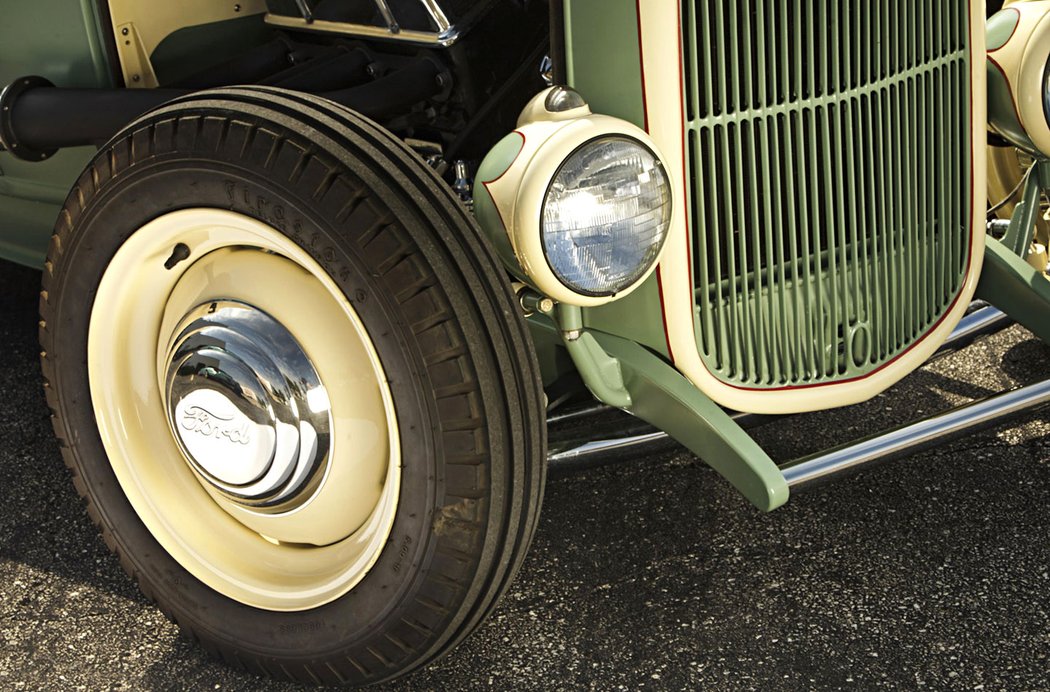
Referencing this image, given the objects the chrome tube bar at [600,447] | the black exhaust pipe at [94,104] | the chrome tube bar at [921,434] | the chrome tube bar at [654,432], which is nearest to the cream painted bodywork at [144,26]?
the black exhaust pipe at [94,104]

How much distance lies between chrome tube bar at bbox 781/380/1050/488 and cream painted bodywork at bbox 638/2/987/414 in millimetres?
110

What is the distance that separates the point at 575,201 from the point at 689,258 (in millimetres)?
254

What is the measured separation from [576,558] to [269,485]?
2.03ft

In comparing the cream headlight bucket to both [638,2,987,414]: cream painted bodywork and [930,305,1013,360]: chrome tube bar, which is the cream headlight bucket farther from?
[930,305,1013,360]: chrome tube bar

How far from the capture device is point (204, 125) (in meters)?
1.68

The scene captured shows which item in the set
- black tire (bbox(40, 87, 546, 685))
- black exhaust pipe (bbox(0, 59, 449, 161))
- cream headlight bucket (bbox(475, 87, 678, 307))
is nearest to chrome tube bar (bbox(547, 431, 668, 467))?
black tire (bbox(40, 87, 546, 685))

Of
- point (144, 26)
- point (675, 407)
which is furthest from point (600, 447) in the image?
point (144, 26)

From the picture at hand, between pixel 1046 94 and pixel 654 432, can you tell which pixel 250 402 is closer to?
pixel 654 432

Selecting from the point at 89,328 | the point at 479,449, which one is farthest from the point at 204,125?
the point at 479,449

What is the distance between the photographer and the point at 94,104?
2.27 meters

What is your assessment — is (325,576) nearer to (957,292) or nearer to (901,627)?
(901,627)

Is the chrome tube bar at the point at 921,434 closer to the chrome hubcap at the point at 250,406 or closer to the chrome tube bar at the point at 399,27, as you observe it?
the chrome hubcap at the point at 250,406

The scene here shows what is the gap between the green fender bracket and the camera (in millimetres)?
1719

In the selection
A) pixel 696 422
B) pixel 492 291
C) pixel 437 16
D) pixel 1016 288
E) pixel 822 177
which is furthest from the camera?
pixel 437 16
